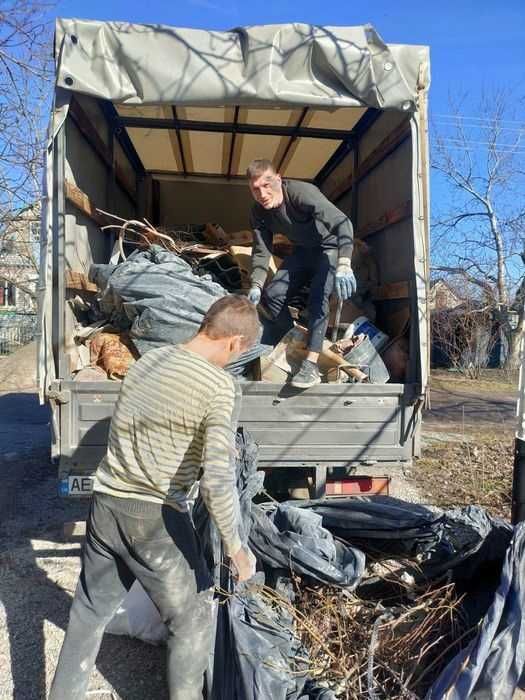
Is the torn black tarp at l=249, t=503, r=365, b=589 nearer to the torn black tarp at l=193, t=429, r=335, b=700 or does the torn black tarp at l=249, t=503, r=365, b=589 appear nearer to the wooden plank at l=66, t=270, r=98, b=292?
the torn black tarp at l=193, t=429, r=335, b=700

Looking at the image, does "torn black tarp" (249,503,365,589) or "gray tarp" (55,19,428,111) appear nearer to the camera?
"torn black tarp" (249,503,365,589)

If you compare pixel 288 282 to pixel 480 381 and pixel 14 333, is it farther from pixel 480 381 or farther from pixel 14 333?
pixel 14 333

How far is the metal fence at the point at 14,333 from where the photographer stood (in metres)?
18.4

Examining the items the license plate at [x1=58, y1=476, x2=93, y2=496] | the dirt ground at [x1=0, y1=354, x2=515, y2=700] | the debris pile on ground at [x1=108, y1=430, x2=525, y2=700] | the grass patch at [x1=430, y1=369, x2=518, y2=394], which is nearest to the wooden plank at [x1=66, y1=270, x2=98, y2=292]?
the license plate at [x1=58, y1=476, x2=93, y2=496]

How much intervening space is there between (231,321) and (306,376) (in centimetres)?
120

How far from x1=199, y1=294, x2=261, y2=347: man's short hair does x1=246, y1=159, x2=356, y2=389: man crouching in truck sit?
108 centimetres

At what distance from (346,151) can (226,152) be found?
1.37 meters

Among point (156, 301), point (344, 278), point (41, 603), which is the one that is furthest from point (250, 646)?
point (344, 278)

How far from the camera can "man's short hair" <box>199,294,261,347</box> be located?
6.81 feet

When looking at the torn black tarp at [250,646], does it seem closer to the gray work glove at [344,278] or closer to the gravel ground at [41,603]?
the gravel ground at [41,603]

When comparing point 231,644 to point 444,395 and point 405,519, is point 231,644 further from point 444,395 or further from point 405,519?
point 444,395

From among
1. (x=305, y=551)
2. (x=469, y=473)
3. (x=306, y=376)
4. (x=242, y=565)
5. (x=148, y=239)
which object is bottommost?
(x=469, y=473)

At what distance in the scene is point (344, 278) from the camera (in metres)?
3.53

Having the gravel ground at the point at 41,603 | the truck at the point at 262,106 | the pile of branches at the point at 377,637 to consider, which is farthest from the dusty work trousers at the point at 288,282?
the gravel ground at the point at 41,603
